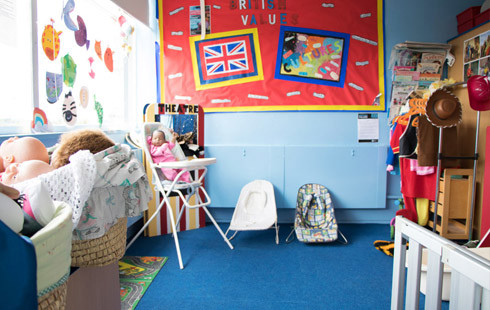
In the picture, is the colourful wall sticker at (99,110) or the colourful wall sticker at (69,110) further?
the colourful wall sticker at (99,110)

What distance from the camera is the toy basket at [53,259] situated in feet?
2.02

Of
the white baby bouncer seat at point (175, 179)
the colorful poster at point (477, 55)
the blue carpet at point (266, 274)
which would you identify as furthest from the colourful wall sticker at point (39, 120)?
the colorful poster at point (477, 55)

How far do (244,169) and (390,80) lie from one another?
1.82 meters

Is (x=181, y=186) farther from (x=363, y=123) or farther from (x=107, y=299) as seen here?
(x=363, y=123)

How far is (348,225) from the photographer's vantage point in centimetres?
337

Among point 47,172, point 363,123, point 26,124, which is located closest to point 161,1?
point 26,124

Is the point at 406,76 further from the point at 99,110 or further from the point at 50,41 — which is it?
the point at 50,41

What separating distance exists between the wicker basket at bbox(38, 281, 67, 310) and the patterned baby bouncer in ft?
7.53

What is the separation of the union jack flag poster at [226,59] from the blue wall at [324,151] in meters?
0.41

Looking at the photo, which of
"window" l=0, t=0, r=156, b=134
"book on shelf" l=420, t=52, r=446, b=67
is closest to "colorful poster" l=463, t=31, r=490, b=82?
"book on shelf" l=420, t=52, r=446, b=67

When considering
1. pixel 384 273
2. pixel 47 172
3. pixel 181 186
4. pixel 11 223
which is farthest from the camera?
pixel 181 186

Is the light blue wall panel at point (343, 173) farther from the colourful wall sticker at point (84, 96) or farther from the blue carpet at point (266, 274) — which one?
A: the colourful wall sticker at point (84, 96)

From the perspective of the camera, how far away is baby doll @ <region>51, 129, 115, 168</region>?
1171 mm


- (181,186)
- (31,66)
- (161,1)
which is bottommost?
(181,186)
